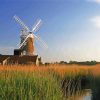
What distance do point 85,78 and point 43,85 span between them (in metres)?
17.0

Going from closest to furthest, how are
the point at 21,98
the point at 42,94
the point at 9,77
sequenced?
the point at 21,98 < the point at 42,94 < the point at 9,77

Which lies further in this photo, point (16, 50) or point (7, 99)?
point (16, 50)

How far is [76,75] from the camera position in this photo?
24578 millimetres

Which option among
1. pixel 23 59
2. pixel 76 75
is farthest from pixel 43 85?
pixel 23 59

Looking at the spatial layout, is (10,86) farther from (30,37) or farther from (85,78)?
(30,37)

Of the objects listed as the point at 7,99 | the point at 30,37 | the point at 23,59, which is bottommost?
the point at 7,99

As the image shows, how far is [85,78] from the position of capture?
2527cm

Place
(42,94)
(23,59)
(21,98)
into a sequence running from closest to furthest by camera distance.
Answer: (21,98), (42,94), (23,59)

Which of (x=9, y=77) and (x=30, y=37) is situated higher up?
(x=30, y=37)

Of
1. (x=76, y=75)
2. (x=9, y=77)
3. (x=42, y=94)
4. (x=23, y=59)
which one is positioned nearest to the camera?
(x=42, y=94)

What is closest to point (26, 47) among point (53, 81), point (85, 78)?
point (85, 78)

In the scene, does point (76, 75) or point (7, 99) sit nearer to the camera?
point (7, 99)

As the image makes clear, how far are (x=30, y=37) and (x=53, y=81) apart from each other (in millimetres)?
36783

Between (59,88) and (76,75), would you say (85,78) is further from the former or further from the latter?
(59,88)
